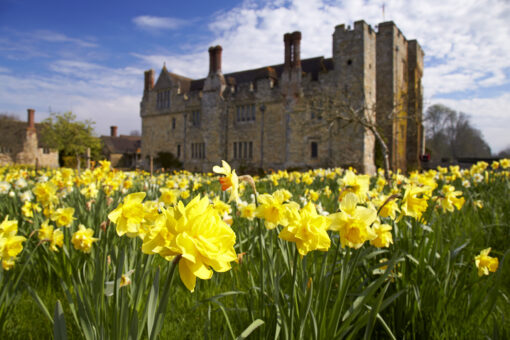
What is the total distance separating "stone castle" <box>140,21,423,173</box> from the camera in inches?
754

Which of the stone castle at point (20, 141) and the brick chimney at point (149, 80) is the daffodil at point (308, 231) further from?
the stone castle at point (20, 141)

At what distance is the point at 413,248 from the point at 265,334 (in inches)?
47.6

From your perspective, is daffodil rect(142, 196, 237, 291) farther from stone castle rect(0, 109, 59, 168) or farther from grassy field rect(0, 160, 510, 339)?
stone castle rect(0, 109, 59, 168)

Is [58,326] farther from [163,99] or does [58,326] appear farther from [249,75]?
[163,99]

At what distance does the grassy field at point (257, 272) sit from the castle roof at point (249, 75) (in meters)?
19.6

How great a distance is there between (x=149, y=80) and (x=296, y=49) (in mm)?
15343

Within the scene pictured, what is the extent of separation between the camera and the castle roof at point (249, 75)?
22.6m

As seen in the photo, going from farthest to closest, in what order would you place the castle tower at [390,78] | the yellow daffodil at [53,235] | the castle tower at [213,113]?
the castle tower at [213,113] → the castle tower at [390,78] → the yellow daffodil at [53,235]

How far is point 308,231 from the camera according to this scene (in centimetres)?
101

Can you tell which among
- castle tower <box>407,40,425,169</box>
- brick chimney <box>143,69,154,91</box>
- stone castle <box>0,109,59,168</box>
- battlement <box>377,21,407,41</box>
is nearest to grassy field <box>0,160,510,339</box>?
battlement <box>377,21,407,41</box>

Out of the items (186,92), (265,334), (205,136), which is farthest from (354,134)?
(265,334)

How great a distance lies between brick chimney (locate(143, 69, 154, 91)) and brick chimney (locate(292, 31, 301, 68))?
1481 cm

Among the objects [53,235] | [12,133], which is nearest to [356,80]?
[53,235]

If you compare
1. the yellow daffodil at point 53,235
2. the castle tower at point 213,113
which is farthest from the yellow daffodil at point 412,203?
the castle tower at point 213,113
